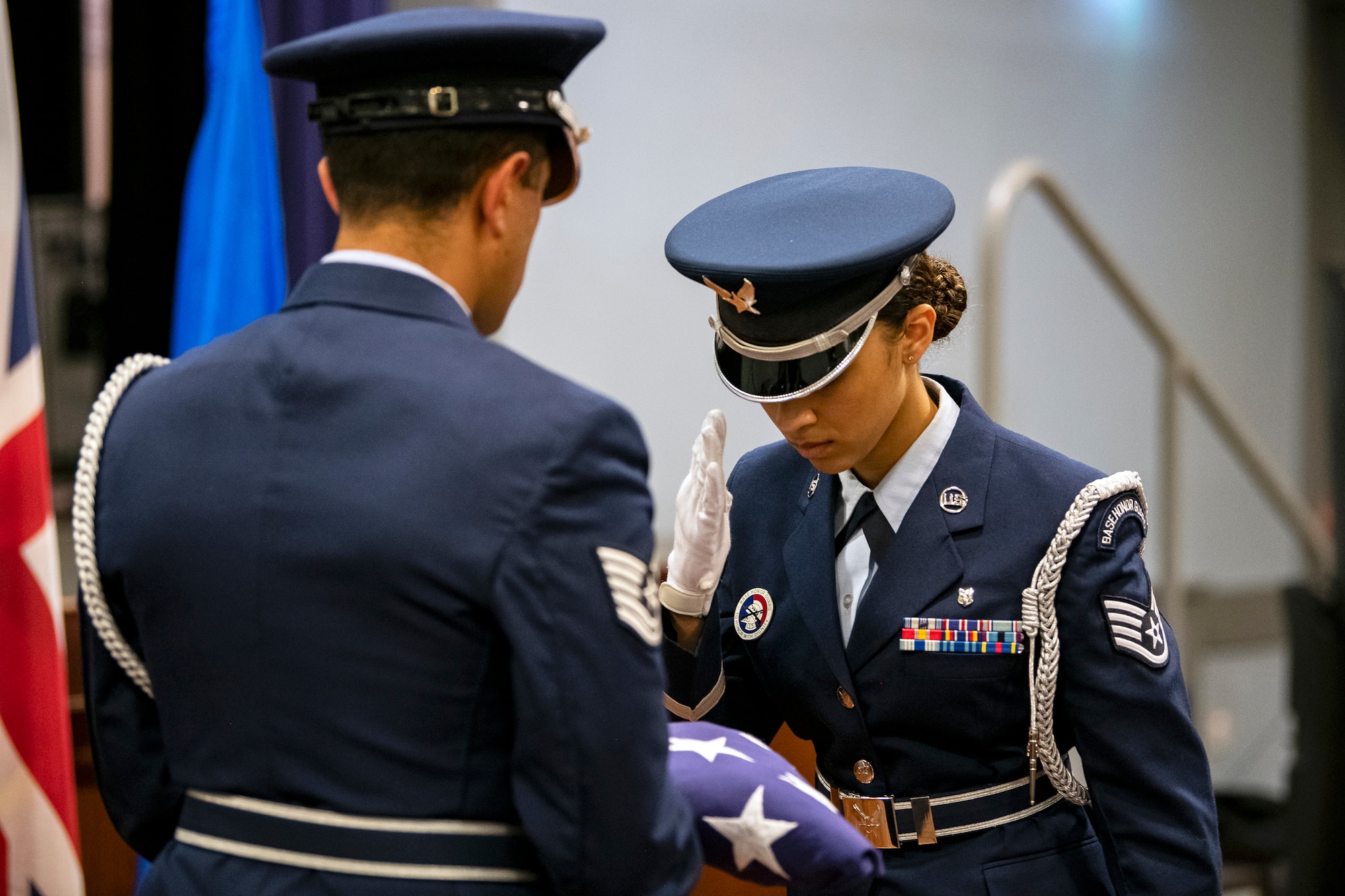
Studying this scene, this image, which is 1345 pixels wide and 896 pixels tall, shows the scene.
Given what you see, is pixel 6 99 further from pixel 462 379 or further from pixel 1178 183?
pixel 1178 183

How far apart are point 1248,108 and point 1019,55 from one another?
1.45 metres

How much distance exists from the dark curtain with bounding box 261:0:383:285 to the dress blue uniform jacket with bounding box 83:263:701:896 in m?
1.77

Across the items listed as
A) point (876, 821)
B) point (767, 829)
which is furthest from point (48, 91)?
point (767, 829)

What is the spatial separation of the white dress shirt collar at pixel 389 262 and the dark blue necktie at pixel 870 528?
2.20 ft

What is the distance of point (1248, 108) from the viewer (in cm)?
536

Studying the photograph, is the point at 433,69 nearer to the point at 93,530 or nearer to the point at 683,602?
the point at 93,530

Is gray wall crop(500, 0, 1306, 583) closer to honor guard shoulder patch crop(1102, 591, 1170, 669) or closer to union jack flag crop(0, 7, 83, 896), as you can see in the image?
honor guard shoulder patch crop(1102, 591, 1170, 669)

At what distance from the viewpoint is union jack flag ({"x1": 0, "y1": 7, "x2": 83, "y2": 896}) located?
187 cm

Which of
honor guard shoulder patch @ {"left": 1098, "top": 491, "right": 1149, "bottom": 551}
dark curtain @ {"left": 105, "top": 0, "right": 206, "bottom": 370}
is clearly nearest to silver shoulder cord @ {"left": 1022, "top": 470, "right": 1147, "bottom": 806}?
honor guard shoulder patch @ {"left": 1098, "top": 491, "right": 1149, "bottom": 551}

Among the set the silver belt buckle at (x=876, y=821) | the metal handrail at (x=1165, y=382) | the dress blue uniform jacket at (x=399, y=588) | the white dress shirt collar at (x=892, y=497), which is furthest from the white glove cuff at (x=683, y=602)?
the metal handrail at (x=1165, y=382)

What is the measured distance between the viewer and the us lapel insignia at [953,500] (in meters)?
1.52

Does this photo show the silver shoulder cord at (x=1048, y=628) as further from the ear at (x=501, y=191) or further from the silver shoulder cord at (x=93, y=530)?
the silver shoulder cord at (x=93, y=530)

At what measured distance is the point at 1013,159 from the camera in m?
4.42

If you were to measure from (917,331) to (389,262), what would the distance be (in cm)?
70
